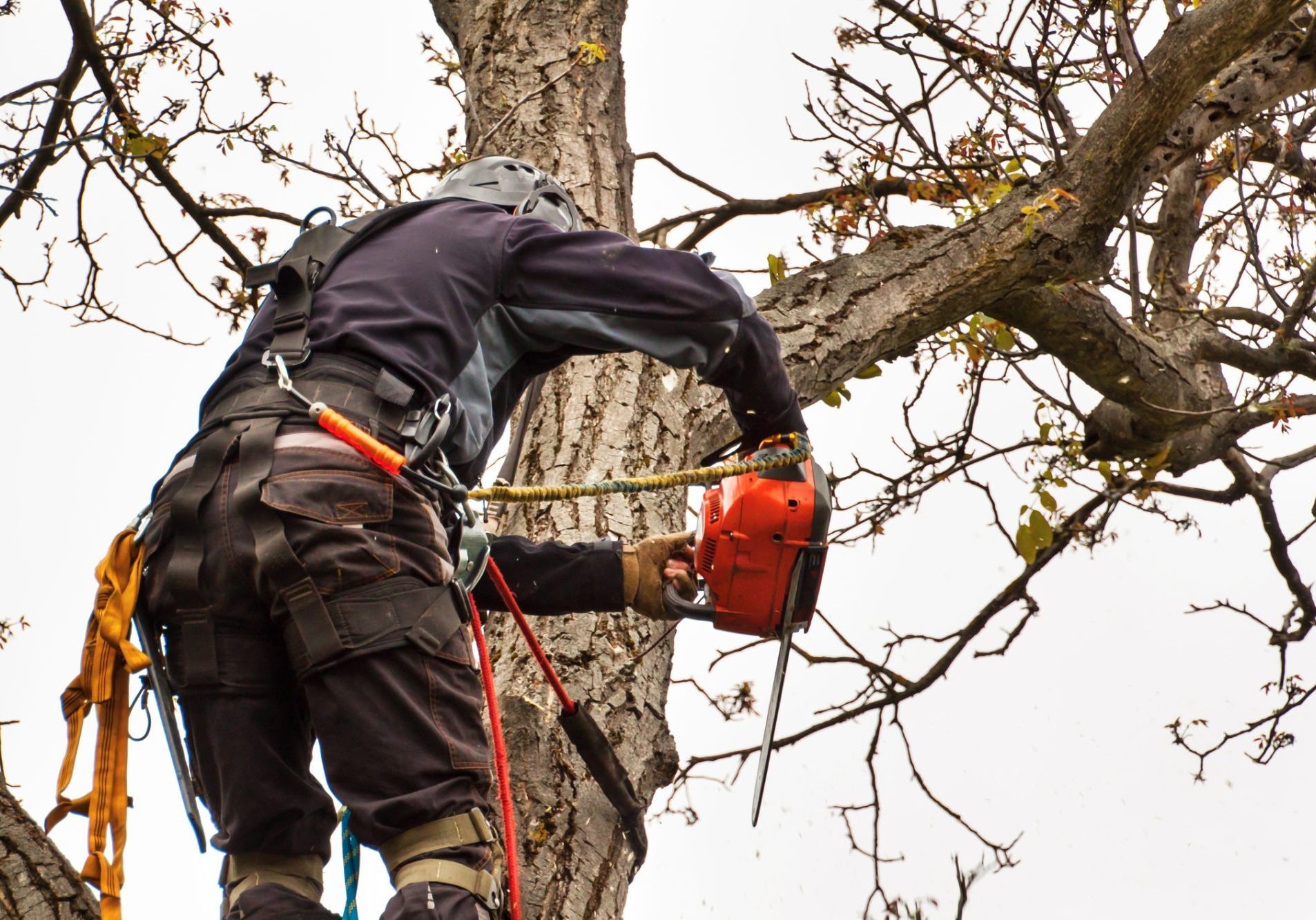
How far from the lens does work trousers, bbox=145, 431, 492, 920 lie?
1.85 metres

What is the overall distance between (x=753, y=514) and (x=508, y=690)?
72cm

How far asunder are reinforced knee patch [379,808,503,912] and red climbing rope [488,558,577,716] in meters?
0.61

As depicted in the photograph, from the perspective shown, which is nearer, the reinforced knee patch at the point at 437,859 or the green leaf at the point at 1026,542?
the reinforced knee patch at the point at 437,859

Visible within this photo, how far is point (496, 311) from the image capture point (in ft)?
7.49

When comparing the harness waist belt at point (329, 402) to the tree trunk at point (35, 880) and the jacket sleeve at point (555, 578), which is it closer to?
the jacket sleeve at point (555, 578)

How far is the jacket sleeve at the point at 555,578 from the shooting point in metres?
2.68

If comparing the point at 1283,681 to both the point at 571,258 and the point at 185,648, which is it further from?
the point at 185,648

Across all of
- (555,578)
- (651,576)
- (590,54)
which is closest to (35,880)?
(555,578)

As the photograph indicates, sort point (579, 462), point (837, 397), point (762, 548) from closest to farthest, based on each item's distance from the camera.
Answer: point (762, 548), point (579, 462), point (837, 397)

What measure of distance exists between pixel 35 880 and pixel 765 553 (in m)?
1.48

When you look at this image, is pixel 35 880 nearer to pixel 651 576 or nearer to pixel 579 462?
pixel 651 576

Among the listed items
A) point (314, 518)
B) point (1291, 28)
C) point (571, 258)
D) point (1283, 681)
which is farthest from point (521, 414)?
point (1283, 681)

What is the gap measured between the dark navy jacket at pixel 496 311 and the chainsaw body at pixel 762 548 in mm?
269

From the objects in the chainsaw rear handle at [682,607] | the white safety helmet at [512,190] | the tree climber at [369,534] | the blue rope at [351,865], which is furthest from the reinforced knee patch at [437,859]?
the white safety helmet at [512,190]
